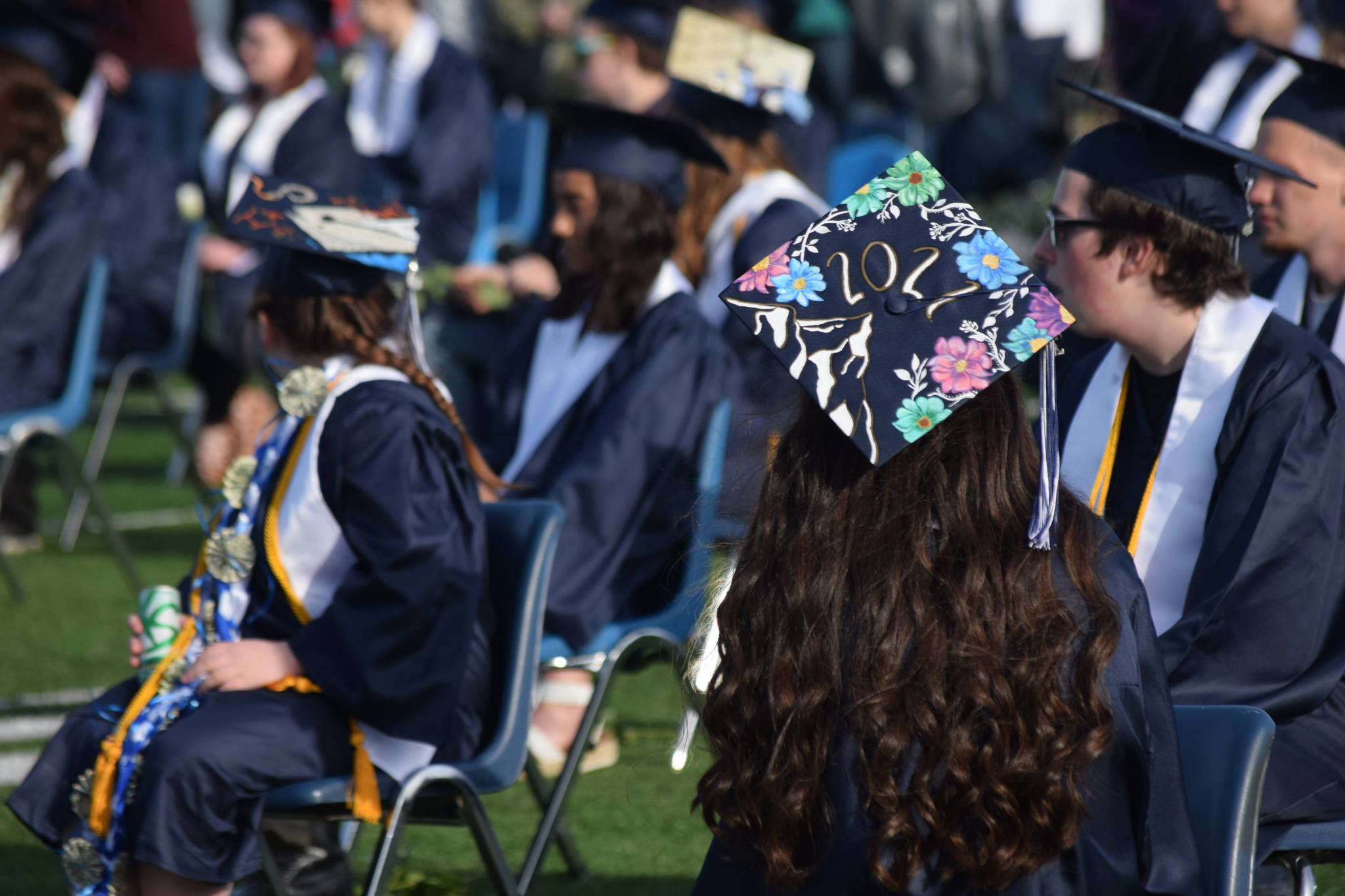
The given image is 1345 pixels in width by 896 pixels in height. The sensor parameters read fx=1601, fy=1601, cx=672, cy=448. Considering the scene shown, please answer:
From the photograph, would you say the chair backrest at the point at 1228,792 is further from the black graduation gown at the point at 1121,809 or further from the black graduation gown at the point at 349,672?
the black graduation gown at the point at 349,672

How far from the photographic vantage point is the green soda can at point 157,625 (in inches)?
116

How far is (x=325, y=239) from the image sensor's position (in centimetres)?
299

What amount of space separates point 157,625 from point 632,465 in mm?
1448

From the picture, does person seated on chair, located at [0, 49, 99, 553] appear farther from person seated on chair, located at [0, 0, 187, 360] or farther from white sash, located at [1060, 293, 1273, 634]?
white sash, located at [1060, 293, 1273, 634]

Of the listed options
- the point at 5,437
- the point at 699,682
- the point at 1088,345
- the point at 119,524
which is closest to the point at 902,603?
the point at 699,682

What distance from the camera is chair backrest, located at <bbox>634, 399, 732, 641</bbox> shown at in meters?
3.60

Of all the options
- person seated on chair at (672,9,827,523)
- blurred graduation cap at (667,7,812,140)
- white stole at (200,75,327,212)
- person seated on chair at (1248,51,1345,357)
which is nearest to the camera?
person seated on chair at (1248,51,1345,357)

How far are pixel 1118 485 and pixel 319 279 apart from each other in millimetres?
1535

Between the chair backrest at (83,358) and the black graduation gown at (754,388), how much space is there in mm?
2403

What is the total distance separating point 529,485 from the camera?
402 cm

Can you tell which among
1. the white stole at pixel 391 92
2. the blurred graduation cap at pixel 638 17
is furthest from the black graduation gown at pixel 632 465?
the white stole at pixel 391 92

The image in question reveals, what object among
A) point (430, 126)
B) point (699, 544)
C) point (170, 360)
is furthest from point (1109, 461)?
point (430, 126)

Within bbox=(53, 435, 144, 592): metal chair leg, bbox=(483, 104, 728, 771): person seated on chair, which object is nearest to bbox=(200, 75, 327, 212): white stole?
bbox=(53, 435, 144, 592): metal chair leg

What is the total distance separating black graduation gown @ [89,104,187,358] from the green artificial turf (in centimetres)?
96
